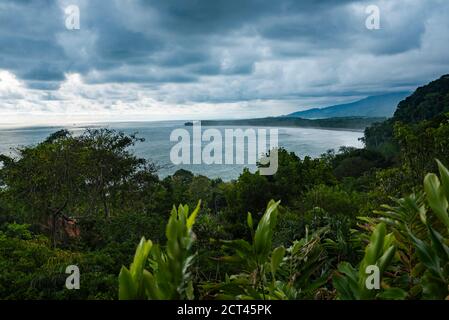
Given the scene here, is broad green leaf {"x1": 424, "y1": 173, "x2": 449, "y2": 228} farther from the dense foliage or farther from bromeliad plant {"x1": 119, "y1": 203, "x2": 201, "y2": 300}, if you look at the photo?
bromeliad plant {"x1": 119, "y1": 203, "x2": 201, "y2": 300}

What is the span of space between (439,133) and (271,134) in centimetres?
1731

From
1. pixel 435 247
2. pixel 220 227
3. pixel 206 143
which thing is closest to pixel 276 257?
pixel 435 247

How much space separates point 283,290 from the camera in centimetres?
119

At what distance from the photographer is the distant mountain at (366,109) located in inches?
1303

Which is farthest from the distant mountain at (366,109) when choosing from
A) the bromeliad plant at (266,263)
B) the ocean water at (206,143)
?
the bromeliad plant at (266,263)

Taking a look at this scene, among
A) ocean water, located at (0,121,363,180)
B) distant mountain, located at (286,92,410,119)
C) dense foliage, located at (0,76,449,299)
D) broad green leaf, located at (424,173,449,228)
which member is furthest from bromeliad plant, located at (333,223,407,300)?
distant mountain, located at (286,92,410,119)

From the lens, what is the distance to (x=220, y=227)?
40.4 feet

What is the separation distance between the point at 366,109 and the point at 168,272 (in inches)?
1376

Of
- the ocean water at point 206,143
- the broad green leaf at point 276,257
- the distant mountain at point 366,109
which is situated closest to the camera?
the broad green leaf at point 276,257

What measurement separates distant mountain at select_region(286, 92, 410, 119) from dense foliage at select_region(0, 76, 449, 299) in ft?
17.6

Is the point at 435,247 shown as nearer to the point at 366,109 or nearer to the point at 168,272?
the point at 168,272

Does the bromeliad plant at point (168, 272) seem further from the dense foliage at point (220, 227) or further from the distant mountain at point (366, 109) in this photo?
the distant mountain at point (366, 109)

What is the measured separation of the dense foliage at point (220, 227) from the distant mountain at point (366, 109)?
5.37 meters
